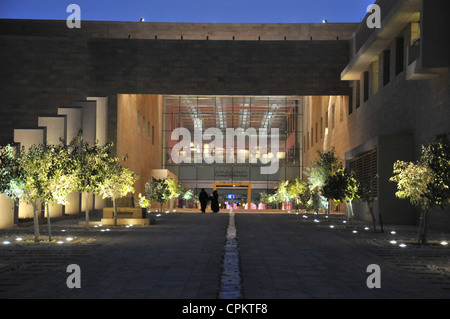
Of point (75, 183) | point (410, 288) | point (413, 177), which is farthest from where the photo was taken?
point (75, 183)

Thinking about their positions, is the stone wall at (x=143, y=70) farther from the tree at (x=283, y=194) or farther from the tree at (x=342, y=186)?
the tree at (x=342, y=186)

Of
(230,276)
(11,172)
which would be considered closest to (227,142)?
(11,172)

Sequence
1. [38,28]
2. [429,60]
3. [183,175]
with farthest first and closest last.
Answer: [183,175] → [38,28] → [429,60]

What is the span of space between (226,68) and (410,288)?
36.5 meters

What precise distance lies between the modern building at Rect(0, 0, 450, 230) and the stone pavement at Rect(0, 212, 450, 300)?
11.7 meters

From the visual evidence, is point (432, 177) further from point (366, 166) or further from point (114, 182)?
point (366, 166)

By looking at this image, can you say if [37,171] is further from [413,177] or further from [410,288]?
[410,288]

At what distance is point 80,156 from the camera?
21656mm

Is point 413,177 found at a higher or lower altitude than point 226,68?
lower

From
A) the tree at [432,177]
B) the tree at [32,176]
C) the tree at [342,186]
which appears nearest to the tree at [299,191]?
the tree at [342,186]

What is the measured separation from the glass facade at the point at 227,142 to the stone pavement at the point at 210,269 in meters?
48.4

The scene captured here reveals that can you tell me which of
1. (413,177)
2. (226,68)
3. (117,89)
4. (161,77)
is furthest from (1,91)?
(413,177)

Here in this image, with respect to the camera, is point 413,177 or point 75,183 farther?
point 75,183

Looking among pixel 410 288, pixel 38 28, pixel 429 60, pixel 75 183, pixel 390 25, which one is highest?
pixel 38 28
